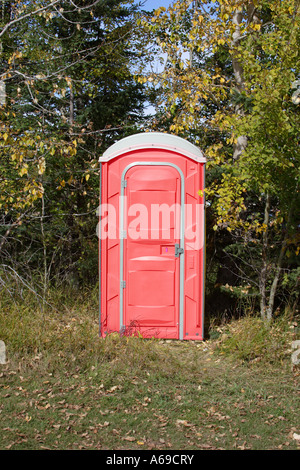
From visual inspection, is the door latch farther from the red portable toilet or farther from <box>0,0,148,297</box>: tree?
<box>0,0,148,297</box>: tree

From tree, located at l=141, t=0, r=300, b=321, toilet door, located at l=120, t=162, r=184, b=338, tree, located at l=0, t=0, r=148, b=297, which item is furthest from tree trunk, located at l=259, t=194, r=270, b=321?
tree, located at l=0, t=0, r=148, b=297

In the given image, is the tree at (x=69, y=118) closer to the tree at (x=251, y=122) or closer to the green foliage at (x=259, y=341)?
the tree at (x=251, y=122)

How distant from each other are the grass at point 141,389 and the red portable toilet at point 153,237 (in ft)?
1.08

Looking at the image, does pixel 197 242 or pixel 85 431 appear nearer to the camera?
pixel 85 431

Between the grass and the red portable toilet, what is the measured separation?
329 mm

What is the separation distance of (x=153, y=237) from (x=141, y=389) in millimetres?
1984

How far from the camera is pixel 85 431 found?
3832 mm

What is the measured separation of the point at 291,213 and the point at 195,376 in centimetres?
237

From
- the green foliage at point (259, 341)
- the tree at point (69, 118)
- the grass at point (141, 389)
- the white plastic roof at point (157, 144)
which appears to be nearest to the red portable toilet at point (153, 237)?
the white plastic roof at point (157, 144)

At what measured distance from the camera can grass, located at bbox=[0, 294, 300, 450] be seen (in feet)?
12.3

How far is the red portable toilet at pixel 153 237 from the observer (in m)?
5.91

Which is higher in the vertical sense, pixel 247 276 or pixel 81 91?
pixel 81 91

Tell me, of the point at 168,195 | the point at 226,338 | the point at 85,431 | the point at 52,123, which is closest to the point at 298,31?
the point at 168,195
